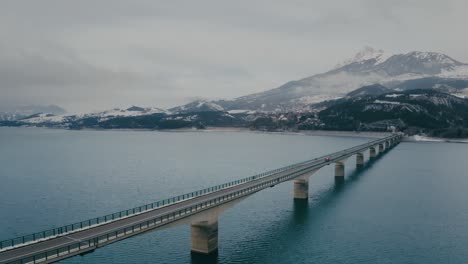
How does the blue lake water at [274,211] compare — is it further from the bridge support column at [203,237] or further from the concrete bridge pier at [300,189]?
the concrete bridge pier at [300,189]

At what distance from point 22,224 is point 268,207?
5324 centimetres

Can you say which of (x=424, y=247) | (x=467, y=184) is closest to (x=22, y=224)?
(x=424, y=247)

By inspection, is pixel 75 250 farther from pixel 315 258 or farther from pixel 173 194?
pixel 173 194

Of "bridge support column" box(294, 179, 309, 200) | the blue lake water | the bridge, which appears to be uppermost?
the bridge

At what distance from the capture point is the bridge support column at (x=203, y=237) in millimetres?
60938

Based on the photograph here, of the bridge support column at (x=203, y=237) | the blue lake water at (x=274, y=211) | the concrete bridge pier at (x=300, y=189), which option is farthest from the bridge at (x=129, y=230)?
the concrete bridge pier at (x=300, y=189)

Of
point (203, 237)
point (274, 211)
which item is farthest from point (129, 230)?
point (274, 211)

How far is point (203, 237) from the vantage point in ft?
201

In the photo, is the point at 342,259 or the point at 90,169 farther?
the point at 90,169

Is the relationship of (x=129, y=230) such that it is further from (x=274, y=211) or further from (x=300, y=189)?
(x=300, y=189)

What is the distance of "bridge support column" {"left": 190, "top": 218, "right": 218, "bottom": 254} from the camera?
200ft

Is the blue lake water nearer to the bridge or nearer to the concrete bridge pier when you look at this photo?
the concrete bridge pier

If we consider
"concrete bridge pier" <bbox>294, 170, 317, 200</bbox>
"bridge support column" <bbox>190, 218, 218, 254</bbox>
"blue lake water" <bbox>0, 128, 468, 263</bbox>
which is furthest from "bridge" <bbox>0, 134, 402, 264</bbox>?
"concrete bridge pier" <bbox>294, 170, 317, 200</bbox>

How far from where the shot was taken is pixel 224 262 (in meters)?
59.4
